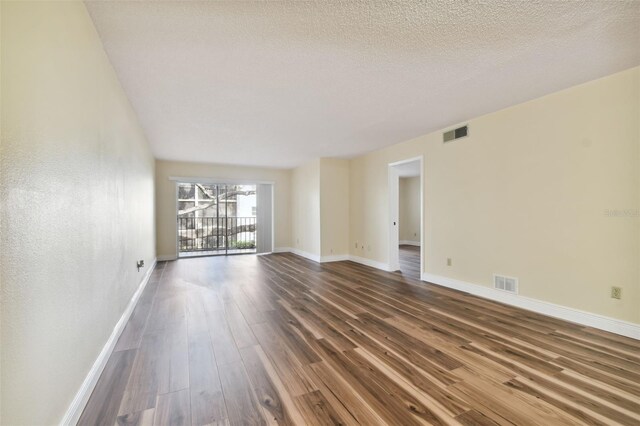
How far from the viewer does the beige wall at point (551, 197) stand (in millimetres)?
2381

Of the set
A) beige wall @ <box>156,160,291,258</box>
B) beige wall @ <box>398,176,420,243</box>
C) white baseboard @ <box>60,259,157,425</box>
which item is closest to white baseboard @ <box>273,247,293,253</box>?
beige wall @ <box>156,160,291,258</box>

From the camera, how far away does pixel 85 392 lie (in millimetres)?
1517

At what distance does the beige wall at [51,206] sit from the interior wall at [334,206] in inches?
168

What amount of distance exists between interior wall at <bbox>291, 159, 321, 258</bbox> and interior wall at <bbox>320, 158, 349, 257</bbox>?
12 cm

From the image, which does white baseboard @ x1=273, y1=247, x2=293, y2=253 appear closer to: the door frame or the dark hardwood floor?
the door frame

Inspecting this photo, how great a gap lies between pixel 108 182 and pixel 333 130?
2834mm

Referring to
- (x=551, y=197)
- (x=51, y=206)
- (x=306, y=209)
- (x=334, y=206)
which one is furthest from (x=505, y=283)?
(x=306, y=209)

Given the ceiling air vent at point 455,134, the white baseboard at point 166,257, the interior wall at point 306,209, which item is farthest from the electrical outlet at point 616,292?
the white baseboard at point 166,257

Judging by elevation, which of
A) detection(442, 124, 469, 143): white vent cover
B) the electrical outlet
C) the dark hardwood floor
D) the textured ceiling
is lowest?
the dark hardwood floor

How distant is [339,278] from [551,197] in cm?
295

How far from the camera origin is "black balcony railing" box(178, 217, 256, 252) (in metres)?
7.49

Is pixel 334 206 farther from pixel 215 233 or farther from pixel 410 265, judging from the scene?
pixel 215 233

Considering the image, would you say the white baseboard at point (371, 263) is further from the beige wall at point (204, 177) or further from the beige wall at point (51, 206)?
the beige wall at point (51, 206)

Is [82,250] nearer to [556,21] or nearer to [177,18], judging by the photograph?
[177,18]
